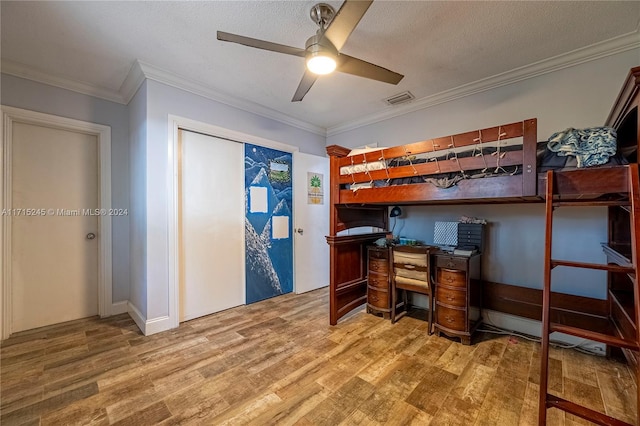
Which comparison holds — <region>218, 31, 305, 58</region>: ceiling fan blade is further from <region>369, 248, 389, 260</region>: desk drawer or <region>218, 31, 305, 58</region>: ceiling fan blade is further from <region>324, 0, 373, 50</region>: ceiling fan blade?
<region>369, 248, 389, 260</region>: desk drawer

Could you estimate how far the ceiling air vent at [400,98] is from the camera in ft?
9.62

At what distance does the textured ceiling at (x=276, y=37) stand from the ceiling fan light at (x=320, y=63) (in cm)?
39

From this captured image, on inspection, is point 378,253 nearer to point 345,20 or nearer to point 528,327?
point 528,327

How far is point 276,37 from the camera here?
2018 millimetres

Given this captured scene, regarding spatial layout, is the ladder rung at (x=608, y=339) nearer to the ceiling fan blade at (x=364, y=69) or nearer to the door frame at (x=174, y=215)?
the ceiling fan blade at (x=364, y=69)

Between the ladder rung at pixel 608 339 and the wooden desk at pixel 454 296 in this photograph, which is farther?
the wooden desk at pixel 454 296

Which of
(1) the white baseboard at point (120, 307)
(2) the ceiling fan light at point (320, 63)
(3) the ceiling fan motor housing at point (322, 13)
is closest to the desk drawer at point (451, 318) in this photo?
(2) the ceiling fan light at point (320, 63)

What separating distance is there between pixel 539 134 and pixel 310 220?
272 cm

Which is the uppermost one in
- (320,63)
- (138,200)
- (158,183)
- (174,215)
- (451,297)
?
(320,63)

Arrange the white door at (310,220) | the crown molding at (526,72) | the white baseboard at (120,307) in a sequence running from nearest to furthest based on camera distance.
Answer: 1. the crown molding at (526,72)
2. the white baseboard at (120,307)
3. the white door at (310,220)

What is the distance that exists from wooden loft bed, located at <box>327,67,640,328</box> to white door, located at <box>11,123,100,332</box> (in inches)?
105

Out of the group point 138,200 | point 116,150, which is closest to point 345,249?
point 138,200

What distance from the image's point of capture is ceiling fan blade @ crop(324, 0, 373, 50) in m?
1.28

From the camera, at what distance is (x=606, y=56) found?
81.7 inches
